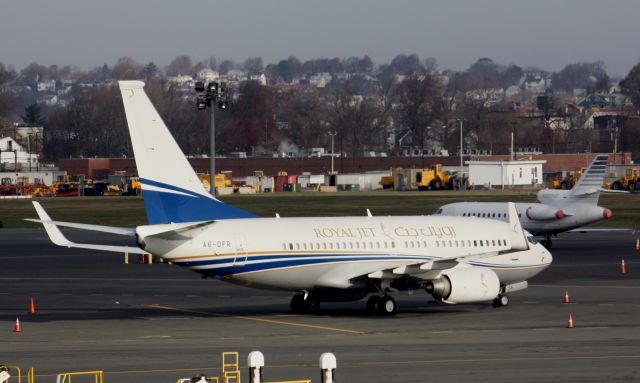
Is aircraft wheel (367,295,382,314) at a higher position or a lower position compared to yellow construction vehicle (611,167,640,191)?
higher

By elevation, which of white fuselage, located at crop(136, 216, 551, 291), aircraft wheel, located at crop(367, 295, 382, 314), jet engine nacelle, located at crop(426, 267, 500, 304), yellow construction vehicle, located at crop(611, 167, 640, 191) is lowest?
yellow construction vehicle, located at crop(611, 167, 640, 191)

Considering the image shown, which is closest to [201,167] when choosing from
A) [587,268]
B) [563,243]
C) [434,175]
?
[434,175]

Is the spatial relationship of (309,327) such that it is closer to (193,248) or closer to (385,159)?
(193,248)

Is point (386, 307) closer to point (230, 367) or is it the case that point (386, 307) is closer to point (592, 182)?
point (230, 367)

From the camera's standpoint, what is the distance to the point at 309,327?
39031 millimetres

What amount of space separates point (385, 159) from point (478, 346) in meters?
157

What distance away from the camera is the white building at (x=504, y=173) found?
6417 inches

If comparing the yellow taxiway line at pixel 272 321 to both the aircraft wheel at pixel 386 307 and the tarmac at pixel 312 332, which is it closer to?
the tarmac at pixel 312 332

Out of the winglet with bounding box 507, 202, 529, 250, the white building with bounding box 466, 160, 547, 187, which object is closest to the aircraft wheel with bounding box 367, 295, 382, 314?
the winglet with bounding box 507, 202, 529, 250

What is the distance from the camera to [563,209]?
73.8 m

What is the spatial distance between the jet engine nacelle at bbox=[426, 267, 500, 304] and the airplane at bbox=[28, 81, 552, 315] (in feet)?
0.11

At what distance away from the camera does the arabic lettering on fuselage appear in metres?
42.1

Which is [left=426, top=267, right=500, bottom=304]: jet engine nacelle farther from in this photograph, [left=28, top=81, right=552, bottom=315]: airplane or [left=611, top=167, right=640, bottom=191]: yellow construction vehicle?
[left=611, top=167, right=640, bottom=191]: yellow construction vehicle

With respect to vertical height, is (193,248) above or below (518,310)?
above
